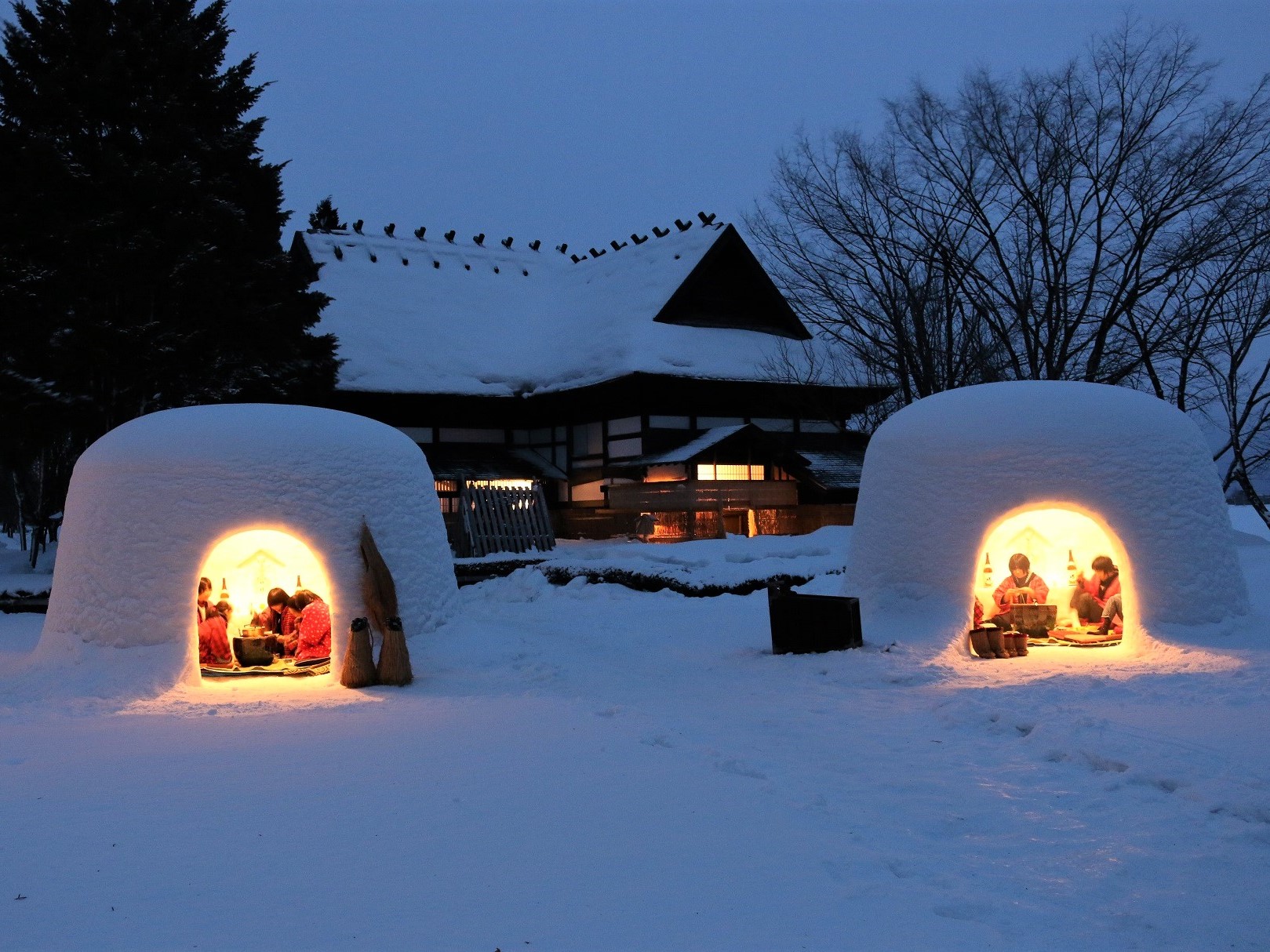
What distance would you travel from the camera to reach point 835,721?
6934 millimetres

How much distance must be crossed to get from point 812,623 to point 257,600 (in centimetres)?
572

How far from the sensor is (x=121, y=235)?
15.5m

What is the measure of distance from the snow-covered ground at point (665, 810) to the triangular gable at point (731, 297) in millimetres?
16641

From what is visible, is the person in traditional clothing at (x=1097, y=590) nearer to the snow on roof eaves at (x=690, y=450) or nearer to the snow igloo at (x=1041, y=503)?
the snow igloo at (x=1041, y=503)

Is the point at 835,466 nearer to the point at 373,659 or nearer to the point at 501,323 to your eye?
the point at 501,323

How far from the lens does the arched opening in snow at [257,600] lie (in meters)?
8.90

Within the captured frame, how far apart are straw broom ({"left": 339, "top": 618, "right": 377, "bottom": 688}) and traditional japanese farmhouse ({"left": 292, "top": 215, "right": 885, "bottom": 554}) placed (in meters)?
10.8

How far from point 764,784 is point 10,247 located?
15480 mm

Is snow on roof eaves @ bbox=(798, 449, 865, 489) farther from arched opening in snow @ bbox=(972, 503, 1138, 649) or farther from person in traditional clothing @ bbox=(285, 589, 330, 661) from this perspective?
person in traditional clothing @ bbox=(285, 589, 330, 661)

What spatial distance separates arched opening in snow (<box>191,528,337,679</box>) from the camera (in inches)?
350

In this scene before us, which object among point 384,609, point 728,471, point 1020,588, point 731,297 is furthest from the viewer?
point 731,297

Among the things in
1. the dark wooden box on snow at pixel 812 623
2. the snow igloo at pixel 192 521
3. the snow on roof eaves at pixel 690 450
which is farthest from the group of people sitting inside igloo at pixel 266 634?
the snow on roof eaves at pixel 690 450

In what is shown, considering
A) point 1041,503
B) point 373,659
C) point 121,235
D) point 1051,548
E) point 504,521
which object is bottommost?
point 373,659

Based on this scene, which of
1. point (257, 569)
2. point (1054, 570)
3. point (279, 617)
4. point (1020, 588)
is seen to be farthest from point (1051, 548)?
point (257, 569)
